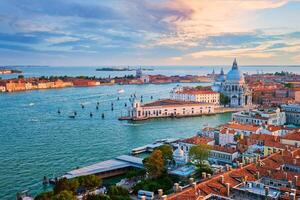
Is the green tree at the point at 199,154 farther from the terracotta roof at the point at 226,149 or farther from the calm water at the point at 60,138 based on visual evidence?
the calm water at the point at 60,138

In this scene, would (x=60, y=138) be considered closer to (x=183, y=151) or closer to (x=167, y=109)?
(x=183, y=151)

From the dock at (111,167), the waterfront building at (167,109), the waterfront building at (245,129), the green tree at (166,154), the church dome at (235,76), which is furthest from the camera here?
the church dome at (235,76)

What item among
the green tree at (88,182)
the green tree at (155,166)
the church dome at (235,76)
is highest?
the church dome at (235,76)

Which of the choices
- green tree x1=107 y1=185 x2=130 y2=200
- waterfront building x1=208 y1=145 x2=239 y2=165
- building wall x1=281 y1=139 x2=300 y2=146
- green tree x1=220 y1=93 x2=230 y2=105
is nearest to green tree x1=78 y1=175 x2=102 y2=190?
green tree x1=107 y1=185 x2=130 y2=200

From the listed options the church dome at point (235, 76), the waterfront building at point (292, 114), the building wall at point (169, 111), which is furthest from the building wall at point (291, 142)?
the church dome at point (235, 76)

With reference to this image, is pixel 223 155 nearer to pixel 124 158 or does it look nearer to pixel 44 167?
pixel 124 158

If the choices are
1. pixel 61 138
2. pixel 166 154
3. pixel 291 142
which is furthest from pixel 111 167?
pixel 61 138

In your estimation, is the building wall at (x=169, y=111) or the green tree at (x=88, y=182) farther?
the building wall at (x=169, y=111)

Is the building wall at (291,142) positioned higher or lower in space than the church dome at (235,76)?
lower
